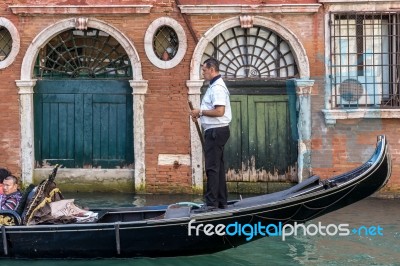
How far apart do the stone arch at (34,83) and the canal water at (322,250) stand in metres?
2.97

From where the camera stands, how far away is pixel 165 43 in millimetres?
10820

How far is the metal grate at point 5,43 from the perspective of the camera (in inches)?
430

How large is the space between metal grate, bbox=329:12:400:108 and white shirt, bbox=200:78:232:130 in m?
3.86

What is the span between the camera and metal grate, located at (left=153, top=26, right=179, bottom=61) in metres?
10.8

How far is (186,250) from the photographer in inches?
287

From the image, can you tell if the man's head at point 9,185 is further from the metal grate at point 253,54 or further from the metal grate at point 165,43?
the metal grate at point 253,54

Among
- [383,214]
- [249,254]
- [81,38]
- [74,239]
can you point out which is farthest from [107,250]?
[81,38]

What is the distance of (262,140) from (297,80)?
3.26 ft

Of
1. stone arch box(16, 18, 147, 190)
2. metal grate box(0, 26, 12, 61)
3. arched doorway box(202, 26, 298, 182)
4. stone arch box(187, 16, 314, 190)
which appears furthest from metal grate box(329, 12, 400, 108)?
metal grate box(0, 26, 12, 61)

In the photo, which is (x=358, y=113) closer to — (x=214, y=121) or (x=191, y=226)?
(x=214, y=121)

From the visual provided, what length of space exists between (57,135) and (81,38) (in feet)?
4.78

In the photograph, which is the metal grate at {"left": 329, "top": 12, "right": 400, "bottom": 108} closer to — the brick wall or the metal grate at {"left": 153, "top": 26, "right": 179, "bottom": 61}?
the brick wall

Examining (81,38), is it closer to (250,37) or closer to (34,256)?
(250,37)

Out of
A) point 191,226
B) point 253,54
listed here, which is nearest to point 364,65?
point 253,54
